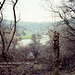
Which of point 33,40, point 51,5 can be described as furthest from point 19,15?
point 33,40

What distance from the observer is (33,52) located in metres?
23.1

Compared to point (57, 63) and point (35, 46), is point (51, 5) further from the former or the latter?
point (35, 46)

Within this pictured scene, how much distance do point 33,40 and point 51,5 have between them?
1385 cm

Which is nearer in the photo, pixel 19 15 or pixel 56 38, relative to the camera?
pixel 56 38

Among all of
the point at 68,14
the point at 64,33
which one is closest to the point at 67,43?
the point at 64,33

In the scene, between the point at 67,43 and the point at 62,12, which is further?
the point at 67,43

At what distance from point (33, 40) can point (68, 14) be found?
14.1m

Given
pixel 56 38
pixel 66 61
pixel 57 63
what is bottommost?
pixel 66 61

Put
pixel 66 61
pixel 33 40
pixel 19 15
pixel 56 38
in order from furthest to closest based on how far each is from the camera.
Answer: pixel 33 40, pixel 66 61, pixel 19 15, pixel 56 38

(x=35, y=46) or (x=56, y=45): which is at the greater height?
(x=56, y=45)

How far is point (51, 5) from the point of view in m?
14.1

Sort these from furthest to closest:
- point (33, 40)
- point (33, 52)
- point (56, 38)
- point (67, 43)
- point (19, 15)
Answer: point (33, 40) → point (33, 52) → point (67, 43) → point (19, 15) → point (56, 38)

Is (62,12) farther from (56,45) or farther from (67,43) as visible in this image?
(56,45)

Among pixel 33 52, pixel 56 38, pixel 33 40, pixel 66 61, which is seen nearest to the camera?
pixel 56 38
